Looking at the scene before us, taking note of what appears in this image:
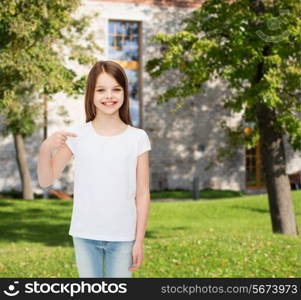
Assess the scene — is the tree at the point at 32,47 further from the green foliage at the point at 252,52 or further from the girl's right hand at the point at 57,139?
the girl's right hand at the point at 57,139

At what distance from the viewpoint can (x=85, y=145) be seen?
287 centimetres

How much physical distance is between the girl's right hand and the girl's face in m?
0.22

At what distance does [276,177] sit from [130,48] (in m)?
15.5

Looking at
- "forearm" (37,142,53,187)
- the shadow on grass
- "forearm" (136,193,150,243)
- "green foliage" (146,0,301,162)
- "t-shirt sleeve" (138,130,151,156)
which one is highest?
"green foliage" (146,0,301,162)

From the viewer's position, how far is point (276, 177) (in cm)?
1215

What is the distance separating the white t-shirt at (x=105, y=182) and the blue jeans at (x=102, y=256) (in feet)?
0.16

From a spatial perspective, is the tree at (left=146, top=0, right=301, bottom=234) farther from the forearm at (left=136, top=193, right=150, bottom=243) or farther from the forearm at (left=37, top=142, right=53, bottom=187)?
the forearm at (left=37, top=142, right=53, bottom=187)

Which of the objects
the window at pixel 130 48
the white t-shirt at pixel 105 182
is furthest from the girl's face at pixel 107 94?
the window at pixel 130 48

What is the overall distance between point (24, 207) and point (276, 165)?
10.1m

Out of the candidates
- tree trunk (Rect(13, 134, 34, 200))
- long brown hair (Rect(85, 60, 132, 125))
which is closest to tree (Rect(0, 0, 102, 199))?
long brown hair (Rect(85, 60, 132, 125))

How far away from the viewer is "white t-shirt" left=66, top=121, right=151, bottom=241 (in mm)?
2844

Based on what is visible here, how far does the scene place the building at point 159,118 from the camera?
83.2 feet

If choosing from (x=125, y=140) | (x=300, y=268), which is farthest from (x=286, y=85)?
(x=125, y=140)

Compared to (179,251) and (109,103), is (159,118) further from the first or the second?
(109,103)
